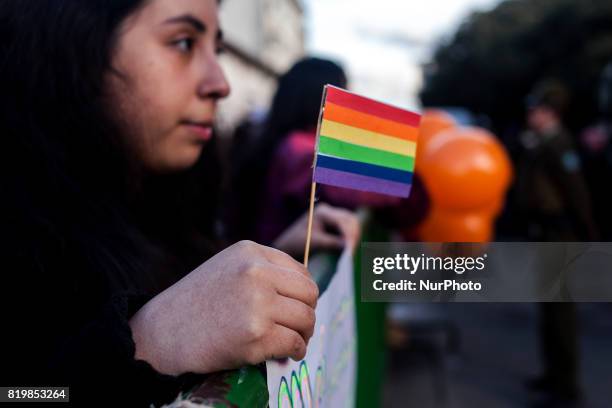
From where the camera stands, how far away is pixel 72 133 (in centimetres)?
110

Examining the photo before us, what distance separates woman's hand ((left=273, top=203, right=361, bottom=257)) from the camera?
68.1 inches

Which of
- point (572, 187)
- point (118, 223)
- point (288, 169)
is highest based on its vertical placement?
point (572, 187)

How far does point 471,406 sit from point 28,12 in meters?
3.83

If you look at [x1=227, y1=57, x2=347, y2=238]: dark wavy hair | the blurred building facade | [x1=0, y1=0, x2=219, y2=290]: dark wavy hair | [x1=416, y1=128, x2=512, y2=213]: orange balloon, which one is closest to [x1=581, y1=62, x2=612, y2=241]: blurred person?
[x1=416, y1=128, x2=512, y2=213]: orange balloon

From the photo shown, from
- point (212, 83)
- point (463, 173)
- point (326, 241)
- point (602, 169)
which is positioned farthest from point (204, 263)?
point (602, 169)

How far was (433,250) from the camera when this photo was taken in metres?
1.22

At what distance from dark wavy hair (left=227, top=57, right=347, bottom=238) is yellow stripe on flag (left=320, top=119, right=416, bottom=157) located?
1388mm

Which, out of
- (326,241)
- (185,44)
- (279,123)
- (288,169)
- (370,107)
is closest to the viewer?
(370,107)

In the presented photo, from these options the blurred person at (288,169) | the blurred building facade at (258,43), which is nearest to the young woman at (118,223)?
the blurred person at (288,169)

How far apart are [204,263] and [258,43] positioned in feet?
102

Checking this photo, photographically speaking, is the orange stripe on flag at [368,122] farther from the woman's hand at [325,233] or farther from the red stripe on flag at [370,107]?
the woman's hand at [325,233]

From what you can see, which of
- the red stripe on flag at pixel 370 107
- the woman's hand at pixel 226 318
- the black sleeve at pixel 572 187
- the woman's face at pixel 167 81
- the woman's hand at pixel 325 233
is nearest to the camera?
the woman's hand at pixel 226 318

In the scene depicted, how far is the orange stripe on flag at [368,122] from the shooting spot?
90cm

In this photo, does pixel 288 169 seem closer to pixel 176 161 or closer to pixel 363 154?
pixel 176 161
